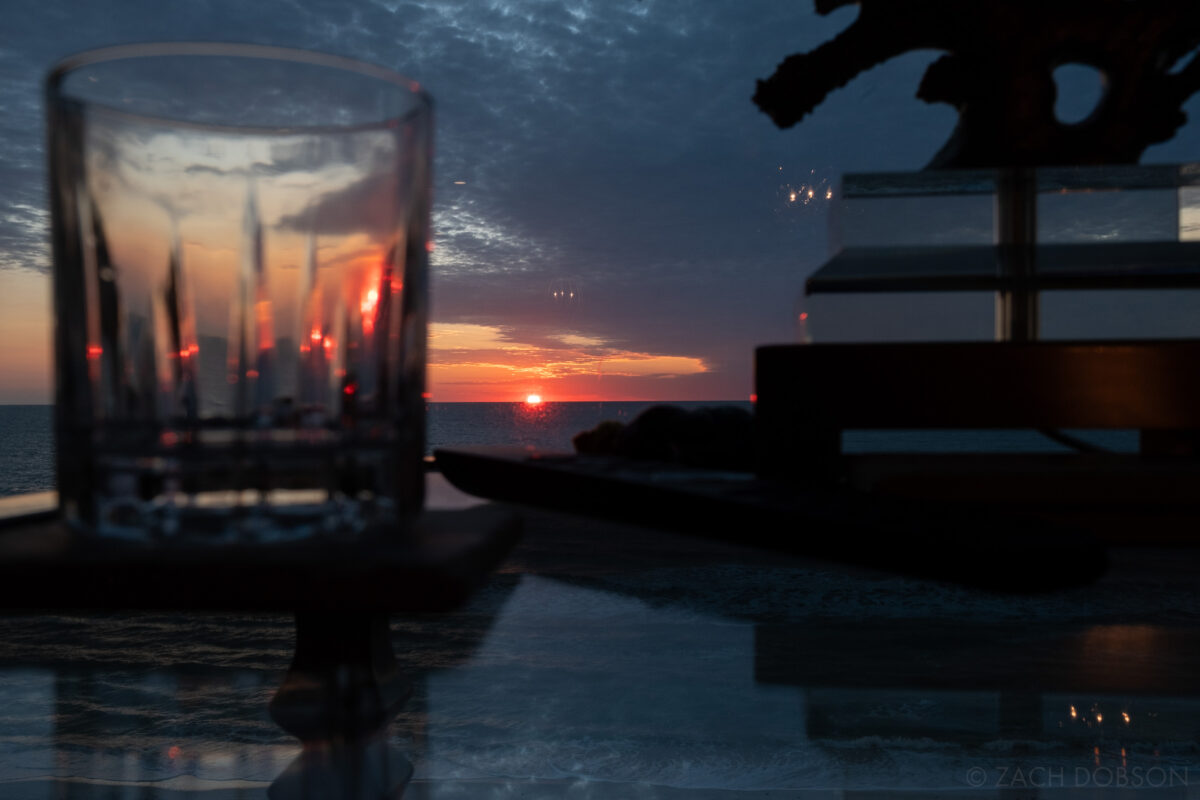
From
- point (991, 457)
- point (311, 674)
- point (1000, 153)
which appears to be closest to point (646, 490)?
point (311, 674)

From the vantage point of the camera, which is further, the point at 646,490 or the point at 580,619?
the point at 580,619

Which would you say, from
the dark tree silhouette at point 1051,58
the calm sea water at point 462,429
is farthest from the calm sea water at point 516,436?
the dark tree silhouette at point 1051,58

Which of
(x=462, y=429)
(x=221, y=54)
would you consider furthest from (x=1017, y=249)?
(x=462, y=429)

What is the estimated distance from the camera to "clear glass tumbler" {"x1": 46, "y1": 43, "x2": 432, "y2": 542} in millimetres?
253

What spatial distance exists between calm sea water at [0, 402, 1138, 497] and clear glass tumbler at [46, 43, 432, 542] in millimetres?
11564

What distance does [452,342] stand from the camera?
1006 mm

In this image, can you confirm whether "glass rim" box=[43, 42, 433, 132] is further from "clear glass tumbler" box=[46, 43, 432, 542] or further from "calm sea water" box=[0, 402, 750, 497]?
"calm sea water" box=[0, 402, 750, 497]

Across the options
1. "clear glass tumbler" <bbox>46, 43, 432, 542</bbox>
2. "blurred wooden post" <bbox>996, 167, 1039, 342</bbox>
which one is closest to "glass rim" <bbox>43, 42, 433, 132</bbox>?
"clear glass tumbler" <bbox>46, 43, 432, 542</bbox>

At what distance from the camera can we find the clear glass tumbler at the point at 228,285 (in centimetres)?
25

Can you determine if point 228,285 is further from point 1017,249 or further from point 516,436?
point 516,436

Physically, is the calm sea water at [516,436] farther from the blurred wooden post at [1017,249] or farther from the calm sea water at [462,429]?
the blurred wooden post at [1017,249]

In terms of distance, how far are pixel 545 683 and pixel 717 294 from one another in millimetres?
20284

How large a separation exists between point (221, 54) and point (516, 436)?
30.7 metres

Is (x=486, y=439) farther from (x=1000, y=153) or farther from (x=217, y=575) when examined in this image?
(x=217, y=575)
